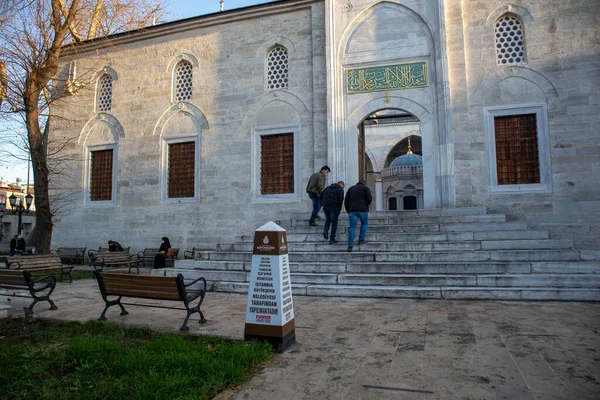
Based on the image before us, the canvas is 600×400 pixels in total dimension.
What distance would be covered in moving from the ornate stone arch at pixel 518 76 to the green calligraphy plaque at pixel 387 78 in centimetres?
153

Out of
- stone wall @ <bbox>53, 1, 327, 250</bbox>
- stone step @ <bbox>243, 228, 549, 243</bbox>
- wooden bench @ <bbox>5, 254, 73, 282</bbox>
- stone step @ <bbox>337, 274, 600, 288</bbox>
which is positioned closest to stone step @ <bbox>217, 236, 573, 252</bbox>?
stone step @ <bbox>243, 228, 549, 243</bbox>

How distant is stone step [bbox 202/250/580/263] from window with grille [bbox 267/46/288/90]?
679cm

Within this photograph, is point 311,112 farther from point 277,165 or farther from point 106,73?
point 106,73

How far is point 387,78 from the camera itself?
11.8 meters

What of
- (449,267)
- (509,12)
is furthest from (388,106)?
(449,267)

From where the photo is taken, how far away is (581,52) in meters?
10.6

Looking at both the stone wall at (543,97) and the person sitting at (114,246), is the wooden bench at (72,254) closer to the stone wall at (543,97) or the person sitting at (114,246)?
the person sitting at (114,246)

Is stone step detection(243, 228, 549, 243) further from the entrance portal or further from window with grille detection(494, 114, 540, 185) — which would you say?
the entrance portal

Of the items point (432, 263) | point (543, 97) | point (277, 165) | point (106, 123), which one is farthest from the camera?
point (106, 123)

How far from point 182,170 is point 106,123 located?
13.1 feet

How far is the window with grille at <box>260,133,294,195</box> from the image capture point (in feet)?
42.1

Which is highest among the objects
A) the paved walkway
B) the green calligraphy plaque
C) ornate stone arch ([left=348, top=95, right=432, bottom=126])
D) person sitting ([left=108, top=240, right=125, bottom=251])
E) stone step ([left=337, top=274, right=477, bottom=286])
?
the green calligraphy plaque

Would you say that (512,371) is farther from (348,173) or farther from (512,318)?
(348,173)

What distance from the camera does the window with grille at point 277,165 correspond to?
12.8m
